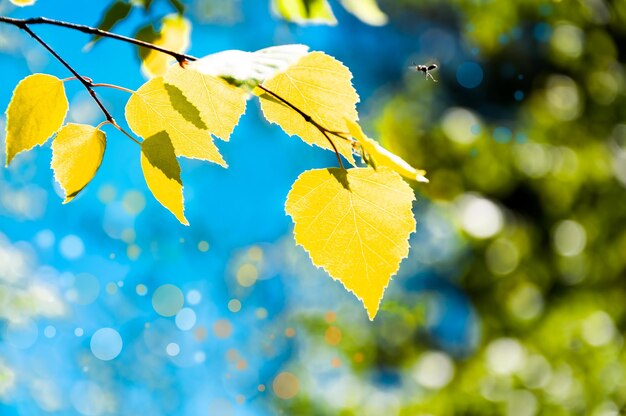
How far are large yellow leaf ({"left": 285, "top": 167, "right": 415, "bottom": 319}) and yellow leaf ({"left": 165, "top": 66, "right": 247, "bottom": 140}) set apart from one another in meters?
0.04

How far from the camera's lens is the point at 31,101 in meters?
0.26

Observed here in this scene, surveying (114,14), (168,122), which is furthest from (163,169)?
(114,14)

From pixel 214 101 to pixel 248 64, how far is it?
0.17 feet

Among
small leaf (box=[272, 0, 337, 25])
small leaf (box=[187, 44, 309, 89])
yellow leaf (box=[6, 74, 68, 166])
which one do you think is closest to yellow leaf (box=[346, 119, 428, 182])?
small leaf (box=[187, 44, 309, 89])

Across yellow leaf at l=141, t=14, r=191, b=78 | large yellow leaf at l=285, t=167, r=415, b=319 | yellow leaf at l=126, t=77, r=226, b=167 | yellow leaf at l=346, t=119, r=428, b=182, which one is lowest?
yellow leaf at l=141, t=14, r=191, b=78

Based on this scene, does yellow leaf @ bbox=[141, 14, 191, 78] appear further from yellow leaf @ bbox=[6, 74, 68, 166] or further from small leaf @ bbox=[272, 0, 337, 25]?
yellow leaf @ bbox=[6, 74, 68, 166]

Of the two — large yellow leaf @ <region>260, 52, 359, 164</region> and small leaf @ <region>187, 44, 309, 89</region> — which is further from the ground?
small leaf @ <region>187, 44, 309, 89</region>

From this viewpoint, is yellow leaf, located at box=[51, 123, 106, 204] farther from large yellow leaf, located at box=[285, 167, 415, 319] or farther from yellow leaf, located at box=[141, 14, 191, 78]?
yellow leaf, located at box=[141, 14, 191, 78]

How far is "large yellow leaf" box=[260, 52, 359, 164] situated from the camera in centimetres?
27

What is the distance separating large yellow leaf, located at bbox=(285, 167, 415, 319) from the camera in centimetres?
28

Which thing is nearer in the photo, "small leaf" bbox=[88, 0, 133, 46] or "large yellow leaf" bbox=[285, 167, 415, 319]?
"large yellow leaf" bbox=[285, 167, 415, 319]

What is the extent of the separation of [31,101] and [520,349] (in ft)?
9.05

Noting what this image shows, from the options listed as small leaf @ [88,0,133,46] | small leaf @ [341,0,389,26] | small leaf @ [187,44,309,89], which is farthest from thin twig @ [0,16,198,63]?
small leaf @ [341,0,389,26]

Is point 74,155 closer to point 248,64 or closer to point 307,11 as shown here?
point 248,64
